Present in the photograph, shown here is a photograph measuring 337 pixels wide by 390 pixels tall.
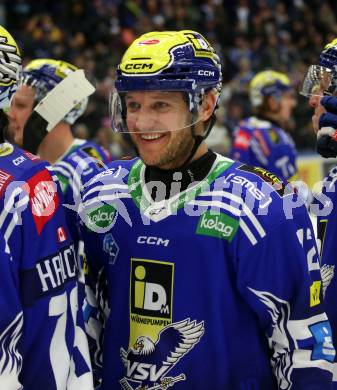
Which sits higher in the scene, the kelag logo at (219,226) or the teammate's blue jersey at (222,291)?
the kelag logo at (219,226)

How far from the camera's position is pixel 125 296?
2193 mm

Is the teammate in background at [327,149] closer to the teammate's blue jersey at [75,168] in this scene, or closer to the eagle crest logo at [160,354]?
the eagle crest logo at [160,354]

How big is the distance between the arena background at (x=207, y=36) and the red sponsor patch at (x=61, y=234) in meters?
7.08

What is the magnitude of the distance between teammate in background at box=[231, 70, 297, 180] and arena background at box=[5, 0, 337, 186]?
2.79 metres

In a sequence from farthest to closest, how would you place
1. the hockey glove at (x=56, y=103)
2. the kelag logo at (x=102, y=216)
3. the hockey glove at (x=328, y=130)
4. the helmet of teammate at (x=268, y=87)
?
the helmet of teammate at (x=268, y=87)
the hockey glove at (x=56, y=103)
the hockey glove at (x=328, y=130)
the kelag logo at (x=102, y=216)

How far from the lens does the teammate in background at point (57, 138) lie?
3.62 metres

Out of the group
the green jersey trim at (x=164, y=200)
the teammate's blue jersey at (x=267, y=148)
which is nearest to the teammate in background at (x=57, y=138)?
the green jersey trim at (x=164, y=200)

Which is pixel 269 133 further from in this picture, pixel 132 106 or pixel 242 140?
pixel 132 106

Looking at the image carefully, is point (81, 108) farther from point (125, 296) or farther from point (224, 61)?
point (224, 61)

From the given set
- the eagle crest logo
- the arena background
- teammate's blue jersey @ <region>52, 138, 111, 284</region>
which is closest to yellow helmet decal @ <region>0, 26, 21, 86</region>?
the eagle crest logo

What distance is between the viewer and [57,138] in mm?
3891

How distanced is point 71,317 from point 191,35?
0.84 meters

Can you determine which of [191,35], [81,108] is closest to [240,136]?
[81,108]

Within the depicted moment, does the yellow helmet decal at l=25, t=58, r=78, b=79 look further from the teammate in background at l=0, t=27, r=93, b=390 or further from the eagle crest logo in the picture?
the eagle crest logo
